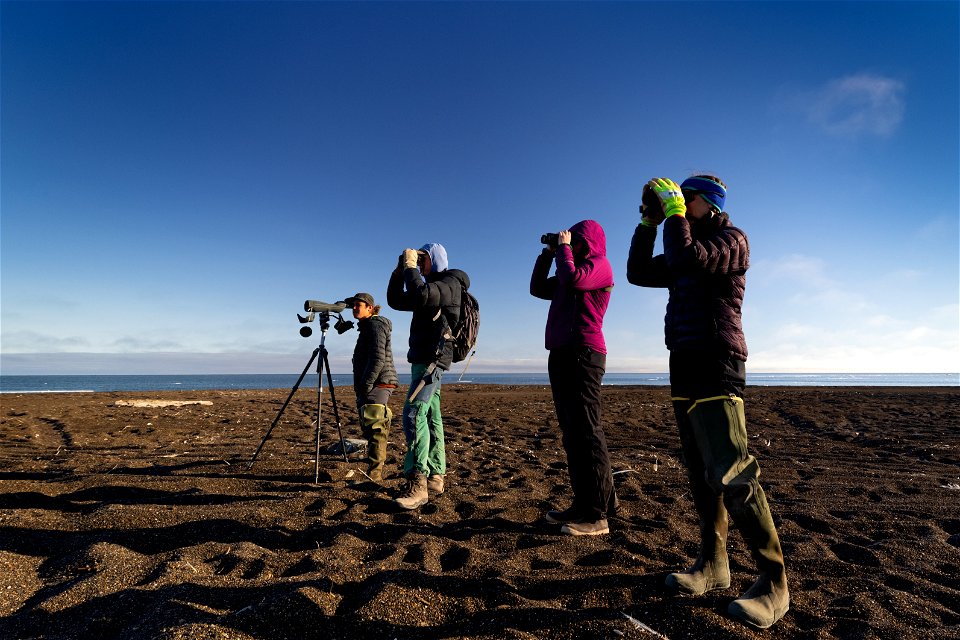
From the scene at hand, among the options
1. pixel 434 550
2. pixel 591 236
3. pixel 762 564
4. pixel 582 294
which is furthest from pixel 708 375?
pixel 434 550

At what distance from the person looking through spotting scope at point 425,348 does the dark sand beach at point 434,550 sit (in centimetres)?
33

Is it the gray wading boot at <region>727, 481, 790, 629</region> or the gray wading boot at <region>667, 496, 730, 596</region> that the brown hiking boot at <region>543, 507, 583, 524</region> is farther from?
the gray wading boot at <region>727, 481, 790, 629</region>

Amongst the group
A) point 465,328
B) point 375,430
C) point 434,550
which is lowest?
point 434,550

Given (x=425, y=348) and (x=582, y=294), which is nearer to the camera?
(x=582, y=294)

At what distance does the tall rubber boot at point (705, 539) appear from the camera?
8.21 feet

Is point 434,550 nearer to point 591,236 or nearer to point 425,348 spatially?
point 425,348

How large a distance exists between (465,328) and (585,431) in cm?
180

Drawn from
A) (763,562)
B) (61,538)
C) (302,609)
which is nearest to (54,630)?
(302,609)

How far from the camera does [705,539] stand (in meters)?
2.54

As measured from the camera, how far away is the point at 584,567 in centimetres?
293

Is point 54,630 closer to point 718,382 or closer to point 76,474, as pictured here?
point 718,382

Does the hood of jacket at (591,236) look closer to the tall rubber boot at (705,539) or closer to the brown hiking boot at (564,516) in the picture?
the tall rubber boot at (705,539)

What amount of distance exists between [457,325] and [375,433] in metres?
1.84

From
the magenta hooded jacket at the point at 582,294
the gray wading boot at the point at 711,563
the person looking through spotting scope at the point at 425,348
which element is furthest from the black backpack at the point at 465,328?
the gray wading boot at the point at 711,563
